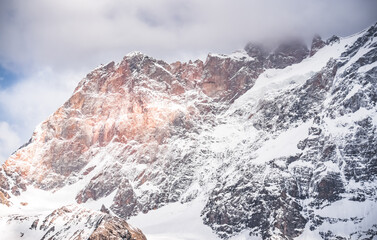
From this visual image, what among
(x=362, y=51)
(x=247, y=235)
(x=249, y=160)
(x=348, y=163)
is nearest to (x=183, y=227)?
(x=247, y=235)

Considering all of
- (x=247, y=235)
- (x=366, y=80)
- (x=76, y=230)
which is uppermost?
(x=366, y=80)

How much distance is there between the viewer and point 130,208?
646 feet

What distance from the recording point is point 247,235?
159m

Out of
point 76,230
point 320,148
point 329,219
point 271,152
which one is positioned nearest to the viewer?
point 76,230

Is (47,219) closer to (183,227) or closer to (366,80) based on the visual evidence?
(183,227)

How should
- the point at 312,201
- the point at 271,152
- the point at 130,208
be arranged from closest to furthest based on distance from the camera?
the point at 312,201
the point at 271,152
the point at 130,208

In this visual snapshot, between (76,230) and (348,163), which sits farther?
(348,163)

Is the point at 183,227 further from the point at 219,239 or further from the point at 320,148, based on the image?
the point at 320,148

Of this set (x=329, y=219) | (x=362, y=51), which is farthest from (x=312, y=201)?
(x=362, y=51)

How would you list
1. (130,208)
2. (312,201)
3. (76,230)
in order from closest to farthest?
(76,230), (312,201), (130,208)

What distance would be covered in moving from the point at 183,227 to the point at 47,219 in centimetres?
6803

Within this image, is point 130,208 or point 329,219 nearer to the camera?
point 329,219

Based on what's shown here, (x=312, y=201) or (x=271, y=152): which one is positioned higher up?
(x=271, y=152)

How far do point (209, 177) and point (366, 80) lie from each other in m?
77.3
